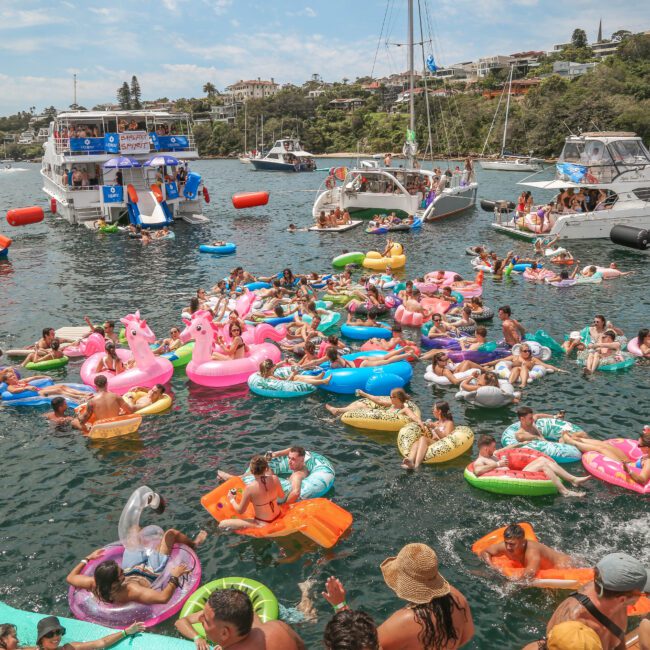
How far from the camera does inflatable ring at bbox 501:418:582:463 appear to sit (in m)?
11.0

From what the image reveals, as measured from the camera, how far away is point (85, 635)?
22.5 ft

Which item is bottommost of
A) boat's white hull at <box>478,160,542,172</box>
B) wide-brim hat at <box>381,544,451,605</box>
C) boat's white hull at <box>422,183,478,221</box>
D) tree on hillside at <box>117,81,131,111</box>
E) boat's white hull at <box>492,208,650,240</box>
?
wide-brim hat at <box>381,544,451,605</box>

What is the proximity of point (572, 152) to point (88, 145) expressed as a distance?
2718 cm

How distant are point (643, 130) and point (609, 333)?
65.2 meters

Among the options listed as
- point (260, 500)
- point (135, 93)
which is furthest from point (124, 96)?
point (260, 500)

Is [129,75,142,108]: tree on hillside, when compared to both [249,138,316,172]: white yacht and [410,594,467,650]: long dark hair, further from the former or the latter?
[410,594,467,650]: long dark hair

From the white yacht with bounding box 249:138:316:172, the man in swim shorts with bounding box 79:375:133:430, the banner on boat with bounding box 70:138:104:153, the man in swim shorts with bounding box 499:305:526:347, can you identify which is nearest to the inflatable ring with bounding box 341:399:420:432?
the man in swim shorts with bounding box 79:375:133:430

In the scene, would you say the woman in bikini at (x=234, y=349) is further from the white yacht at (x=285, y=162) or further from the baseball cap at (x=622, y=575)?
the white yacht at (x=285, y=162)

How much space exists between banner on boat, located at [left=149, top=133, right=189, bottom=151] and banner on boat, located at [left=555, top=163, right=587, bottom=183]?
2285 centimetres

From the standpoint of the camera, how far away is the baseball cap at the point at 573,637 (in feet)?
15.3

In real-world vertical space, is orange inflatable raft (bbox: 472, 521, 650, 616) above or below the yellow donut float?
below

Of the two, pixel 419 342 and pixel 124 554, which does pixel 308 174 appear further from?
pixel 124 554

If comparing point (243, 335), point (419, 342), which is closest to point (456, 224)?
point (419, 342)

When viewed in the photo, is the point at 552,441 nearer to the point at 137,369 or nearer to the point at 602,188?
the point at 137,369
